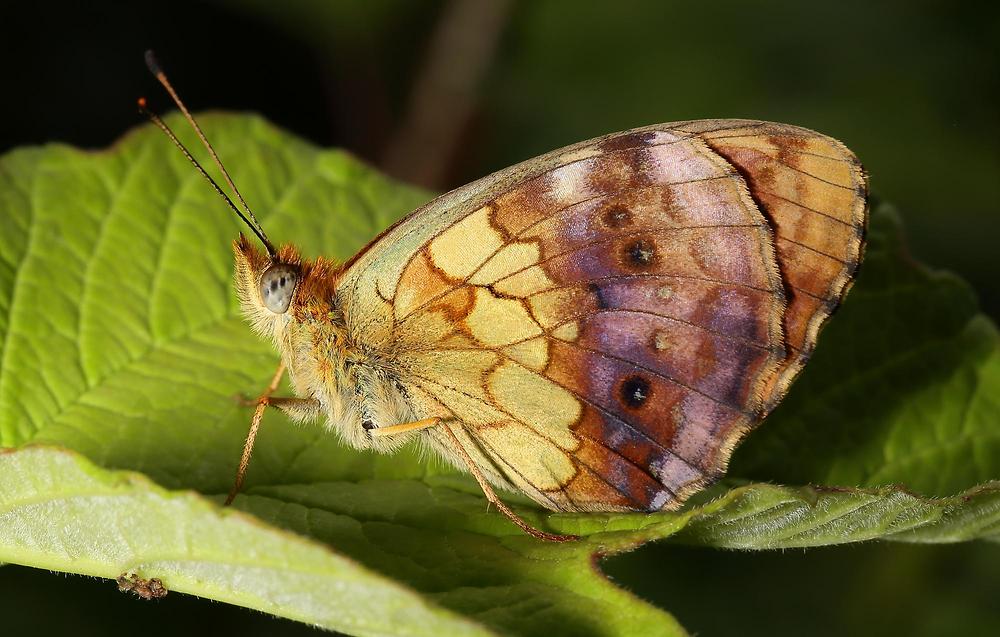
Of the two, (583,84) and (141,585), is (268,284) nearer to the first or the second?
(141,585)

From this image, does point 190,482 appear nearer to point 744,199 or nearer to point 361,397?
point 361,397

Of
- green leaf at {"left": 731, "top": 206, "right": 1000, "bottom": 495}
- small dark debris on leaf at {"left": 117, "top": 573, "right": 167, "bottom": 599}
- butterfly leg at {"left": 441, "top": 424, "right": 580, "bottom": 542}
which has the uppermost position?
green leaf at {"left": 731, "top": 206, "right": 1000, "bottom": 495}

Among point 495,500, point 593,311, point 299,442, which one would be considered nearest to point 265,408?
point 299,442

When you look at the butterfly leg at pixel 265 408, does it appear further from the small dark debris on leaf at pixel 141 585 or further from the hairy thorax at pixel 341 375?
the small dark debris on leaf at pixel 141 585

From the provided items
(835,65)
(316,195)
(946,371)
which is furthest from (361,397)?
(835,65)

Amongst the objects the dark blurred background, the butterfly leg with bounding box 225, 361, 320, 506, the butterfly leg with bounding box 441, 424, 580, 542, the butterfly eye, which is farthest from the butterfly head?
the dark blurred background

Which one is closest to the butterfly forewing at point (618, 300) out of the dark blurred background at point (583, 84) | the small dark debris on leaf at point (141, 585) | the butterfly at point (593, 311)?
the butterfly at point (593, 311)

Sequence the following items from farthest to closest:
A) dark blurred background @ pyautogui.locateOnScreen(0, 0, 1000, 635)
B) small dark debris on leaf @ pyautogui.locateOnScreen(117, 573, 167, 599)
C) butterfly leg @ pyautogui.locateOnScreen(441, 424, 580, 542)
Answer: dark blurred background @ pyautogui.locateOnScreen(0, 0, 1000, 635) < butterfly leg @ pyautogui.locateOnScreen(441, 424, 580, 542) < small dark debris on leaf @ pyautogui.locateOnScreen(117, 573, 167, 599)

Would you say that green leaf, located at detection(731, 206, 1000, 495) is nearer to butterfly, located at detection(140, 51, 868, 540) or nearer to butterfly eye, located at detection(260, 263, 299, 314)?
butterfly, located at detection(140, 51, 868, 540)
